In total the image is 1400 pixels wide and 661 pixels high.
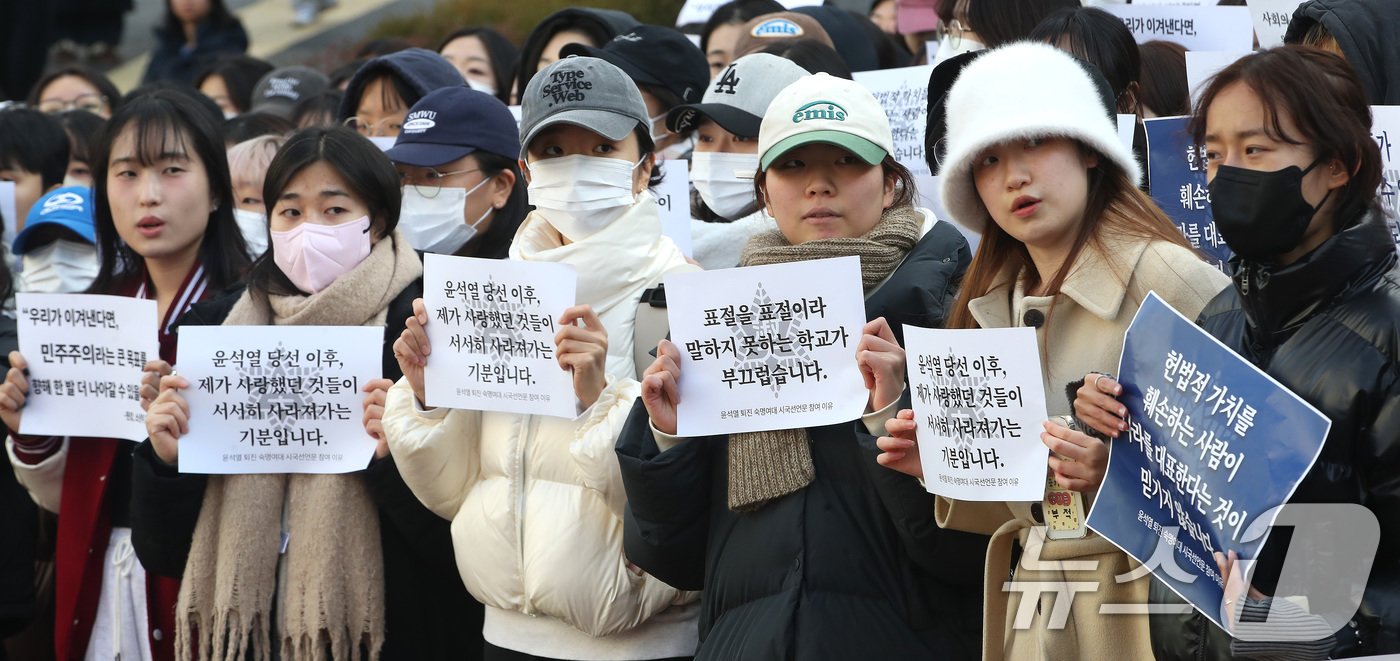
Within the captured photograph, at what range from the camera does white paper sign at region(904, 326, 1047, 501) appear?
350 cm

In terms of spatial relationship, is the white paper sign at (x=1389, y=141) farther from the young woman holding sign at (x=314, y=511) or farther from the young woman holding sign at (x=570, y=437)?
the young woman holding sign at (x=314, y=511)

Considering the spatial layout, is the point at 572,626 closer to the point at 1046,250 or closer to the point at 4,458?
the point at 1046,250

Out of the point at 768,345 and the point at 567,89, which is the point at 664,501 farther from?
the point at 567,89

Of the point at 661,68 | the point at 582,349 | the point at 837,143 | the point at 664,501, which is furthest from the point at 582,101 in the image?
the point at 661,68

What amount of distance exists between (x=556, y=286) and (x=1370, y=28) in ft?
7.80

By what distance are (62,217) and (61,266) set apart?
0.72 feet

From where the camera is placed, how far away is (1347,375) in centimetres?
290

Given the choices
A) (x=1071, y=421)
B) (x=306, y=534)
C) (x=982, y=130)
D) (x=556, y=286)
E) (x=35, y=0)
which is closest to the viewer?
(x=1071, y=421)

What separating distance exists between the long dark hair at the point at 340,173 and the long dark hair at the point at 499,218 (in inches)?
16.1

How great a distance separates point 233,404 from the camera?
5121mm

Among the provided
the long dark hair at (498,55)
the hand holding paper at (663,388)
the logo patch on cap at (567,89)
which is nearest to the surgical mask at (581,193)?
the logo patch on cap at (567,89)

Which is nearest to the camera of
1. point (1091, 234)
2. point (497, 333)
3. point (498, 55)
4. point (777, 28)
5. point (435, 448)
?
point (1091, 234)

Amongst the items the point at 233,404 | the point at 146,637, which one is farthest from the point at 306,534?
the point at 146,637

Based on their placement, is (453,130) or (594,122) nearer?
(594,122)
